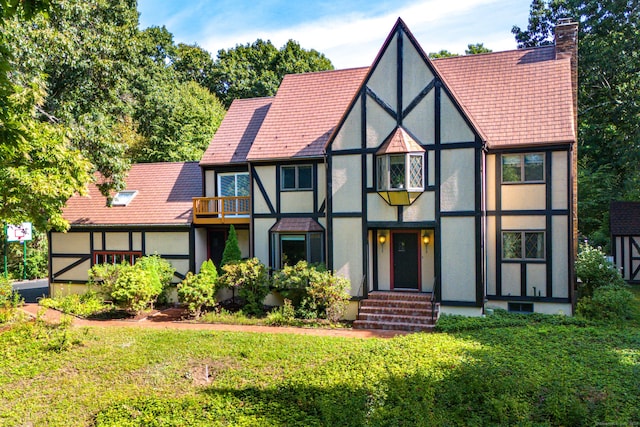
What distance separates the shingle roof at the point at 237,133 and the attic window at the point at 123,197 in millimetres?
3885

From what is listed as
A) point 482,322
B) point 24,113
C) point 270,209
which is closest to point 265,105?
point 270,209

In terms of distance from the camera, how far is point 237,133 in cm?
1894

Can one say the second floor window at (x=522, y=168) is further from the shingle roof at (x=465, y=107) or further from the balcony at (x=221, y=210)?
the balcony at (x=221, y=210)

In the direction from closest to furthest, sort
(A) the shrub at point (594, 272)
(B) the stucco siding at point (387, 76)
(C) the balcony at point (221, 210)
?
(B) the stucco siding at point (387, 76)
(A) the shrub at point (594, 272)
(C) the balcony at point (221, 210)

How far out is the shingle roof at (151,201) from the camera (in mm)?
18109

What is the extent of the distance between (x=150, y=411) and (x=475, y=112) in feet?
44.0

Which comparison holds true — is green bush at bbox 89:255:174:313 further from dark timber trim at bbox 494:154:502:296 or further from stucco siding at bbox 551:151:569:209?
stucco siding at bbox 551:151:569:209

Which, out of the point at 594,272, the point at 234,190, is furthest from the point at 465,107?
the point at 234,190

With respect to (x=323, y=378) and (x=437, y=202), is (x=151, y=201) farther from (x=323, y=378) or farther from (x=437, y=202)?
(x=323, y=378)

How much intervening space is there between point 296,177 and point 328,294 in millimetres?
4673

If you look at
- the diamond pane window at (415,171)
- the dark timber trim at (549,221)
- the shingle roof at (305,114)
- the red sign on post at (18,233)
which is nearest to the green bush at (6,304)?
the shingle roof at (305,114)

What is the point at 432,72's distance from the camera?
45.3ft

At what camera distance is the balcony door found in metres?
17.6

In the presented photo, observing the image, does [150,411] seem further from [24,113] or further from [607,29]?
[607,29]
